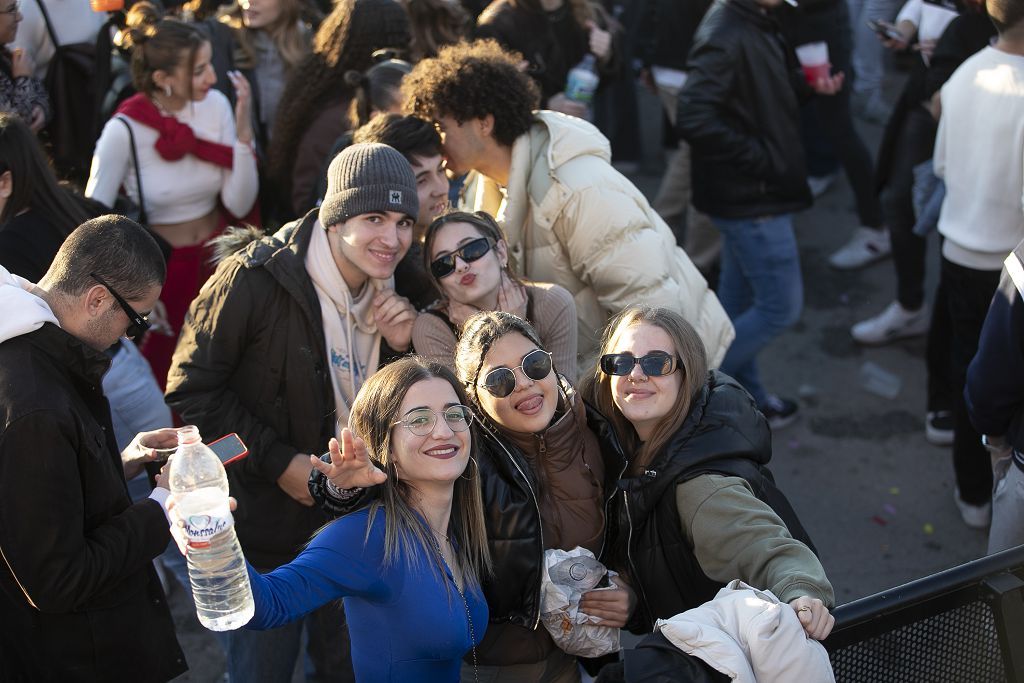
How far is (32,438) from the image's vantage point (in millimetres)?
2441

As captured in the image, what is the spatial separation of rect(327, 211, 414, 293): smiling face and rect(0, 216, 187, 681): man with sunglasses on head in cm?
61

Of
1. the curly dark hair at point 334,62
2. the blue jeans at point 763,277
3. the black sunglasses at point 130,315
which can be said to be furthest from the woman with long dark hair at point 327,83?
the black sunglasses at point 130,315

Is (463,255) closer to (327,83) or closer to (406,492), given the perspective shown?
(406,492)

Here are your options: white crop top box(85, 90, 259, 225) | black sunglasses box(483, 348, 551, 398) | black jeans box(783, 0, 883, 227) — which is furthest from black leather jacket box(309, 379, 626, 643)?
black jeans box(783, 0, 883, 227)

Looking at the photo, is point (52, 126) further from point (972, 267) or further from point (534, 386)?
point (972, 267)

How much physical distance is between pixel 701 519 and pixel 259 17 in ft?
13.3

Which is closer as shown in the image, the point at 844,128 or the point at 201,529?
the point at 201,529

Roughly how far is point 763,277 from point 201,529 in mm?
3836

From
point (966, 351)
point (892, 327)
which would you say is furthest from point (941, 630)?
point (892, 327)

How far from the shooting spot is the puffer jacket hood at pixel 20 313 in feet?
8.23

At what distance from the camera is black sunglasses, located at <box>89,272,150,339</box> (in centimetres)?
267

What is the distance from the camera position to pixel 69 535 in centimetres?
251

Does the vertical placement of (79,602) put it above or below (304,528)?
above

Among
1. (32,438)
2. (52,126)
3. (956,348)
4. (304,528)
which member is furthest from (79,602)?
(956,348)
